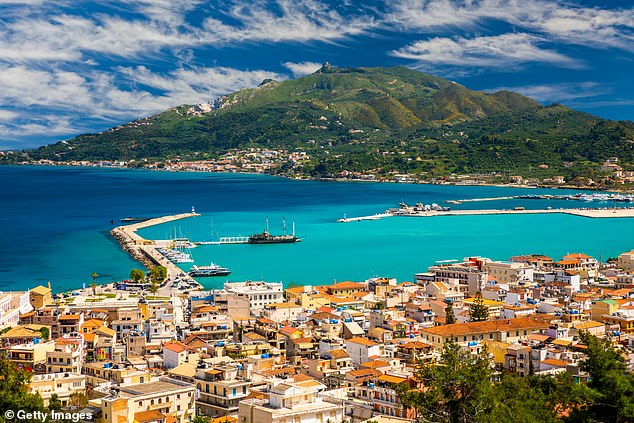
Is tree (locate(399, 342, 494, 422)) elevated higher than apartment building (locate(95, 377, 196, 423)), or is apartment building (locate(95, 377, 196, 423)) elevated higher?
tree (locate(399, 342, 494, 422))

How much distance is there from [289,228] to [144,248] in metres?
17.5

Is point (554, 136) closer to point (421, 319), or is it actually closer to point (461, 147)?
point (461, 147)

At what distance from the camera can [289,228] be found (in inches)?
2648

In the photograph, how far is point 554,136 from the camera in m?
160

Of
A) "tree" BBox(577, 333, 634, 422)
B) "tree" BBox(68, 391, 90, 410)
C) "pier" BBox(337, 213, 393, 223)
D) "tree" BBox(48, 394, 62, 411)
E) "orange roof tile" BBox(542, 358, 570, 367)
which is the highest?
"tree" BBox(577, 333, 634, 422)

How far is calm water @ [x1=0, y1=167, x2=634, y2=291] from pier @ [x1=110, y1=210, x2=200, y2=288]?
869 millimetres

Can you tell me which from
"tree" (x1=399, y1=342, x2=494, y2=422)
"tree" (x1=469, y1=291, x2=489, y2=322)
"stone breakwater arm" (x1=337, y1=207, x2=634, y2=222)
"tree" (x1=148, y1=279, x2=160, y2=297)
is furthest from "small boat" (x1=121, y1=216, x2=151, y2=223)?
"tree" (x1=399, y1=342, x2=494, y2=422)

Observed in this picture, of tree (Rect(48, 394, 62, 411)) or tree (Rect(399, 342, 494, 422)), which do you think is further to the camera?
tree (Rect(48, 394, 62, 411))

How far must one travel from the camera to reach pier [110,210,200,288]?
42566mm

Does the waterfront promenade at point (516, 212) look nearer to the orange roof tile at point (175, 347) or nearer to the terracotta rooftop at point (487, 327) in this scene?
the terracotta rooftop at point (487, 327)

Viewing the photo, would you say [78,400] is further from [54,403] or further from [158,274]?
[158,274]

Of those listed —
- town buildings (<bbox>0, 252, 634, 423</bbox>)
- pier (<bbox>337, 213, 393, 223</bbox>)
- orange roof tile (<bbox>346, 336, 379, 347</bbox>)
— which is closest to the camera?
town buildings (<bbox>0, 252, 634, 423</bbox>)

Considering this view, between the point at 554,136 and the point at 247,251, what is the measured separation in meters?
119

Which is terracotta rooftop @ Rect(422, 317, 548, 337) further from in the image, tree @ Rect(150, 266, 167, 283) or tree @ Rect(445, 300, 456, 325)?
tree @ Rect(150, 266, 167, 283)
